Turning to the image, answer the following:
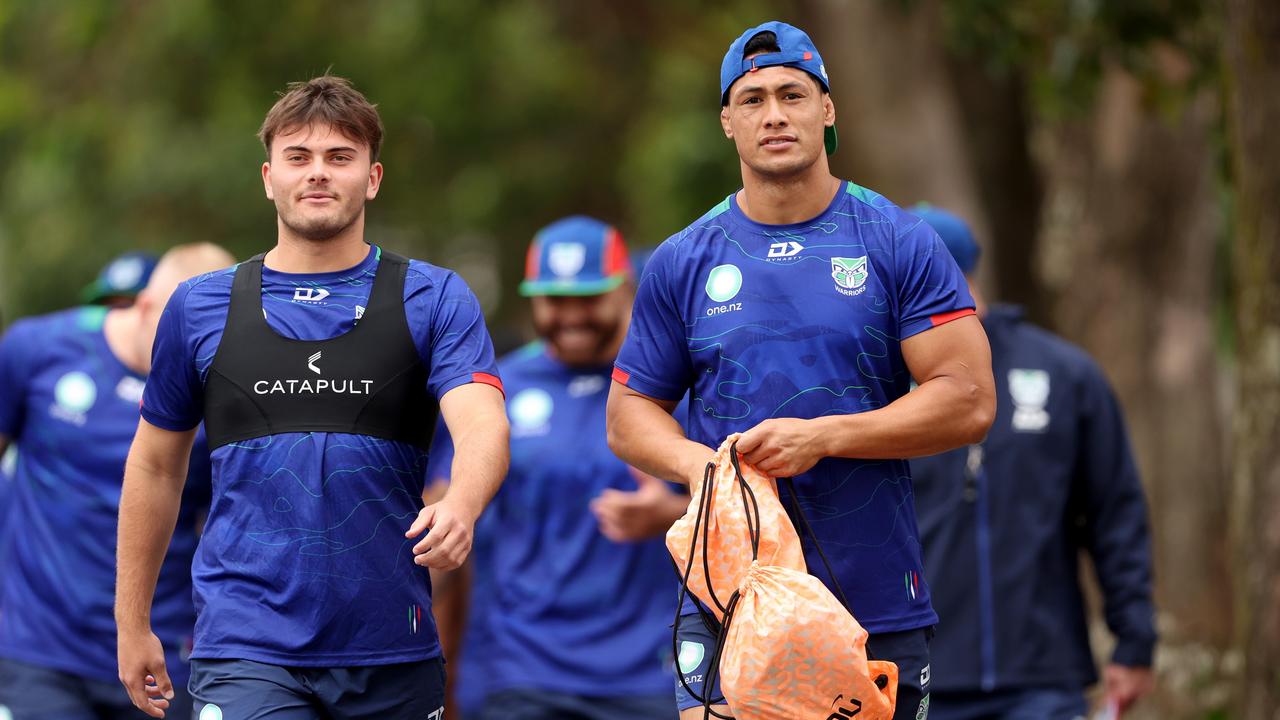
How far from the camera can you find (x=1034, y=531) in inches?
306

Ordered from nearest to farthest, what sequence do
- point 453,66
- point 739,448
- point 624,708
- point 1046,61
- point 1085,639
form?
point 739,448 < point 1085,639 < point 624,708 < point 1046,61 < point 453,66

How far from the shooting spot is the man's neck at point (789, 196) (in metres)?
5.63

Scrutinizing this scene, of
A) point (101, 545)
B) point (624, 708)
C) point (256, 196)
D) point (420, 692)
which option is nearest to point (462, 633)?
point (624, 708)

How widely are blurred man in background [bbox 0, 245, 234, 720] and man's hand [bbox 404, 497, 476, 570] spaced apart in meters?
2.80

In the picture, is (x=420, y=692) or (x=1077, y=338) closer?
(x=420, y=692)

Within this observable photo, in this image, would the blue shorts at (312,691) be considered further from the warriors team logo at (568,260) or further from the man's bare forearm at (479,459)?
the warriors team logo at (568,260)

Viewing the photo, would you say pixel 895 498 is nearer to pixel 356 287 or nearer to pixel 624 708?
pixel 356 287

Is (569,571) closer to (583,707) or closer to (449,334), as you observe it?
(583,707)

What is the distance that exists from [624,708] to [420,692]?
9.85 feet

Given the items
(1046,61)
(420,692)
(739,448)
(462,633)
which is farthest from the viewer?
(1046,61)

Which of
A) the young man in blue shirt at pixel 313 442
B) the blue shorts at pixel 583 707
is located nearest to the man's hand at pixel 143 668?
the young man in blue shirt at pixel 313 442

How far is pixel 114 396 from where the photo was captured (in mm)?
8047

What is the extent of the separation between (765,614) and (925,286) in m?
1.12

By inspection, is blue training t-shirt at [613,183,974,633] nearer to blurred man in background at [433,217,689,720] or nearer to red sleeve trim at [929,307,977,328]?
red sleeve trim at [929,307,977,328]
